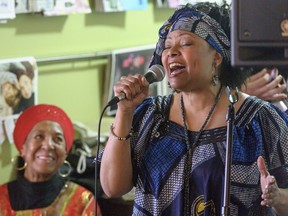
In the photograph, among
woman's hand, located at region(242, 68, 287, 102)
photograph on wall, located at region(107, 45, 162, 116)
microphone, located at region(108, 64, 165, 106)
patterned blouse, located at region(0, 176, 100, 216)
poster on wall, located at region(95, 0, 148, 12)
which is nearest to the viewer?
microphone, located at region(108, 64, 165, 106)

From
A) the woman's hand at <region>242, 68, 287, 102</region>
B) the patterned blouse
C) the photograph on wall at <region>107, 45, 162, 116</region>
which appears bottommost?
Answer: the patterned blouse

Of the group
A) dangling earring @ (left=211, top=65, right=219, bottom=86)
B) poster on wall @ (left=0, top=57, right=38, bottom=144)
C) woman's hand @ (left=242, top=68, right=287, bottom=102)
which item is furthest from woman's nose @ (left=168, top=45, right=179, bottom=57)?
poster on wall @ (left=0, top=57, right=38, bottom=144)

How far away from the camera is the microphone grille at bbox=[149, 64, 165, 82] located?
202cm

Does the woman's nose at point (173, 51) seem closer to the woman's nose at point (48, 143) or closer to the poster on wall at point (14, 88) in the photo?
the woman's nose at point (48, 143)

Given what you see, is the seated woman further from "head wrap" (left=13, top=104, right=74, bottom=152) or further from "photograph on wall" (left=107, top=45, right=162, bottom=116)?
"photograph on wall" (left=107, top=45, right=162, bottom=116)

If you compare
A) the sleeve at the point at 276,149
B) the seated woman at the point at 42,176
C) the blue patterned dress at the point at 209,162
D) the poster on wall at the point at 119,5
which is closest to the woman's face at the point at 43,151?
the seated woman at the point at 42,176

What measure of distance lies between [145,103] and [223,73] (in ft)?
0.80

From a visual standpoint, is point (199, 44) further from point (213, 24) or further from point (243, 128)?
point (243, 128)

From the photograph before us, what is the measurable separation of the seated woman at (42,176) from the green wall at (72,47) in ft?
0.63

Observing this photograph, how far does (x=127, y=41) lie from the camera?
409cm

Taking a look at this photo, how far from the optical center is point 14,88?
131 inches

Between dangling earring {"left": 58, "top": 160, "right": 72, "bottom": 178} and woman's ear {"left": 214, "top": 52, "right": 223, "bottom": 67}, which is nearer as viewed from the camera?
woman's ear {"left": 214, "top": 52, "right": 223, "bottom": 67}

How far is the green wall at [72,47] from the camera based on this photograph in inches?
133

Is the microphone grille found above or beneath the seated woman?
above
